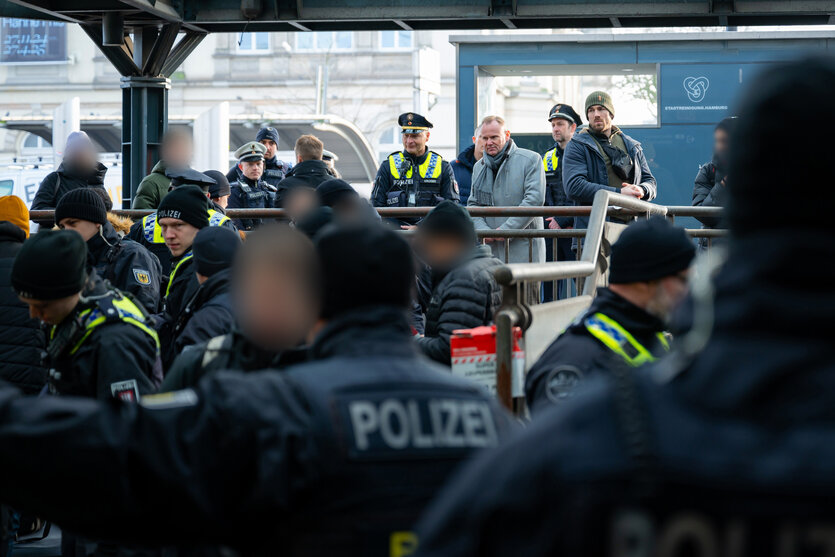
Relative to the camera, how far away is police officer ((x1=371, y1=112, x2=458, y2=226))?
10.1 metres

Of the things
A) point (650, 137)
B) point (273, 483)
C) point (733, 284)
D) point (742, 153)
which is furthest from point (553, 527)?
point (650, 137)

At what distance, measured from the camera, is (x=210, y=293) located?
17.0ft

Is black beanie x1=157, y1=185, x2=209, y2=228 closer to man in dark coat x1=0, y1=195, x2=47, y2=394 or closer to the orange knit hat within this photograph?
the orange knit hat

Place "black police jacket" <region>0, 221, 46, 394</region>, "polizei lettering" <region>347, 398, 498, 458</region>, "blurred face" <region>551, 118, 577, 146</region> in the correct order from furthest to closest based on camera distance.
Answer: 1. "blurred face" <region>551, 118, 577, 146</region>
2. "black police jacket" <region>0, 221, 46, 394</region>
3. "polizei lettering" <region>347, 398, 498, 458</region>

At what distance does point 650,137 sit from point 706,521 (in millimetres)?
14133

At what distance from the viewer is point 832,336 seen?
1.37 meters

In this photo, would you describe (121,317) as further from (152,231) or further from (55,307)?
(152,231)

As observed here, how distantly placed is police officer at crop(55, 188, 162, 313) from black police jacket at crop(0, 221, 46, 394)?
1.16 m

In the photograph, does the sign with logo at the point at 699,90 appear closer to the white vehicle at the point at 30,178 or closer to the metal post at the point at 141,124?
the metal post at the point at 141,124

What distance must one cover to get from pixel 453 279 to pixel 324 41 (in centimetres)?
4477

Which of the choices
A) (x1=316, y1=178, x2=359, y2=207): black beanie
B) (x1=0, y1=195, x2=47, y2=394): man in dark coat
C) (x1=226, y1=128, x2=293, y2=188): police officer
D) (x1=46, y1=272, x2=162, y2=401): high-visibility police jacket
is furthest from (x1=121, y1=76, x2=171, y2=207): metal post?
(x1=46, y1=272, x2=162, y2=401): high-visibility police jacket

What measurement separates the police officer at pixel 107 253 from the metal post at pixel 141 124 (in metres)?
6.10

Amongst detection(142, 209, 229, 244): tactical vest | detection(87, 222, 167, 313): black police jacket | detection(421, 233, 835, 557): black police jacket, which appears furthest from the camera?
detection(142, 209, 229, 244): tactical vest

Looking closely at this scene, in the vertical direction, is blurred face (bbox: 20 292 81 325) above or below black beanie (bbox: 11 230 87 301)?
below
